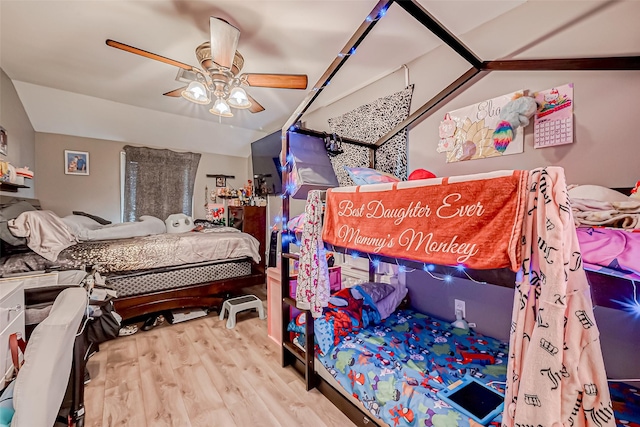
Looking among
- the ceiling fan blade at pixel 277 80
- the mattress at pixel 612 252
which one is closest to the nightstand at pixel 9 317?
the ceiling fan blade at pixel 277 80

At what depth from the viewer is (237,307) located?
2.84m

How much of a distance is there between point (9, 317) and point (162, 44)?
2210 millimetres

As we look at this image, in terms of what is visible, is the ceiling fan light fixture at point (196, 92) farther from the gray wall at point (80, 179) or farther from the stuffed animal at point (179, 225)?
the gray wall at point (80, 179)

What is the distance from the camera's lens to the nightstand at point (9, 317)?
122 cm

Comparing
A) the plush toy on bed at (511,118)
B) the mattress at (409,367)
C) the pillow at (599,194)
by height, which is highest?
the plush toy on bed at (511,118)

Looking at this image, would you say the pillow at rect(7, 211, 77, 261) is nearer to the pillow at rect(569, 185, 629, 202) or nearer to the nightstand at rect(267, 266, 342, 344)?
the nightstand at rect(267, 266, 342, 344)

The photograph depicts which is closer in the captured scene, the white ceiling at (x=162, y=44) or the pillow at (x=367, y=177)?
the white ceiling at (x=162, y=44)

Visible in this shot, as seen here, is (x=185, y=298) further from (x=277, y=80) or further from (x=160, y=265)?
(x=277, y=80)

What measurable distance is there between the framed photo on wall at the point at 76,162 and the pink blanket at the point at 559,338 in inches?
216

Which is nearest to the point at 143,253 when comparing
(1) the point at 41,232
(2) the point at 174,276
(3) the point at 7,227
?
(2) the point at 174,276

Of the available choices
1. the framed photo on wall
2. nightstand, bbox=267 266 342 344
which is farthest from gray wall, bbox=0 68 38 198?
nightstand, bbox=267 266 342 344

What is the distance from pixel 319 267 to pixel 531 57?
2010 millimetres

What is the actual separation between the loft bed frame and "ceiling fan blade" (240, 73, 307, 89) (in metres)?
0.43

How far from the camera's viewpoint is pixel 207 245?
3.09 metres
